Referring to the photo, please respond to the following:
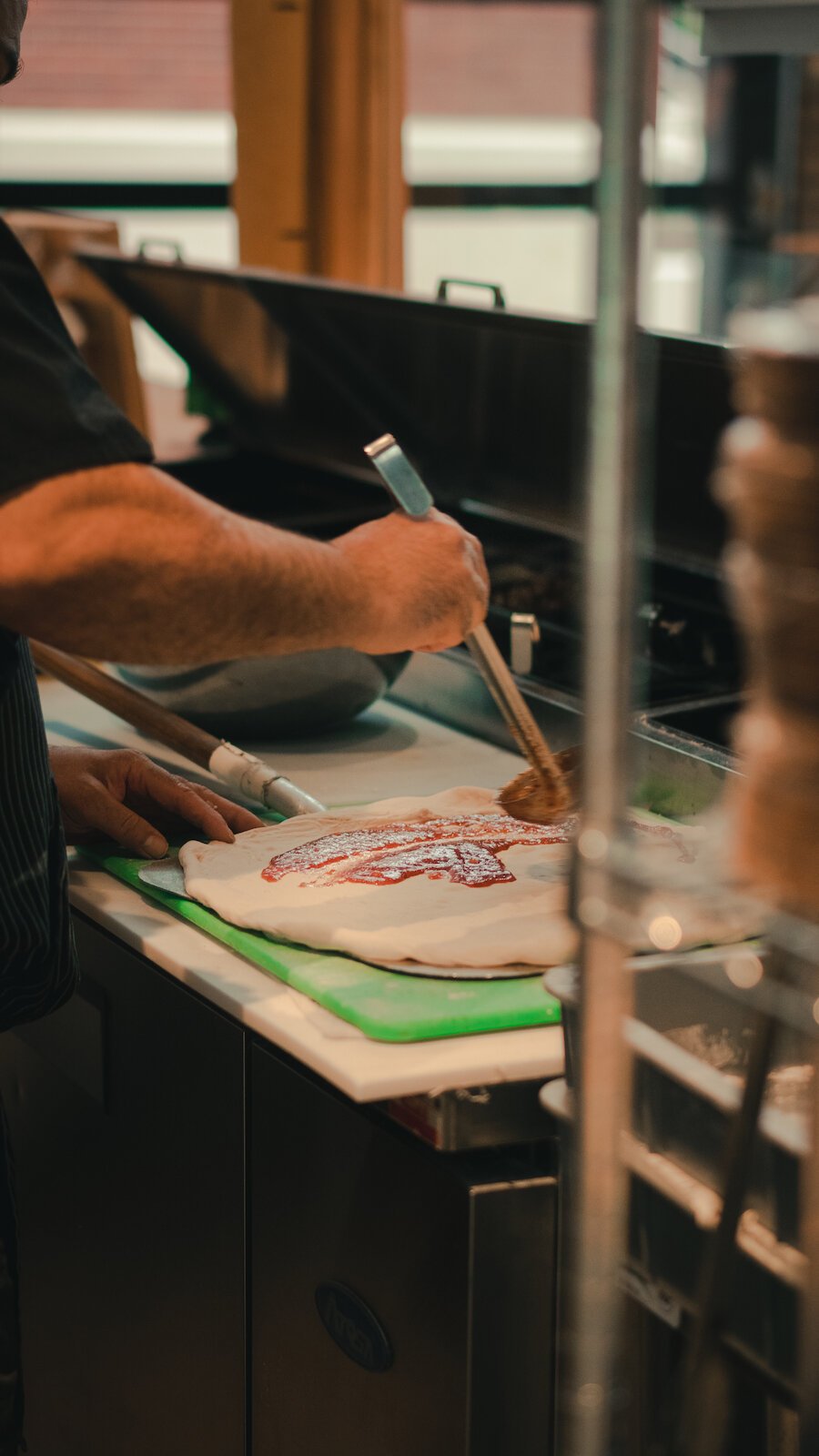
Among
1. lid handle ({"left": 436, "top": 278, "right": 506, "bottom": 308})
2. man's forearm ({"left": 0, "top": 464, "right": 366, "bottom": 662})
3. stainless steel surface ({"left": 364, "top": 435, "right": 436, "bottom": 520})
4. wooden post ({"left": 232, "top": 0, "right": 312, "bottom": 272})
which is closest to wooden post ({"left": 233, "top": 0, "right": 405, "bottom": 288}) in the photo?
wooden post ({"left": 232, "top": 0, "right": 312, "bottom": 272})

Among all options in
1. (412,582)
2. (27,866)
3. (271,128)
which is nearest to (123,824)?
(27,866)

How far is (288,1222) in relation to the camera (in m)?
1.27

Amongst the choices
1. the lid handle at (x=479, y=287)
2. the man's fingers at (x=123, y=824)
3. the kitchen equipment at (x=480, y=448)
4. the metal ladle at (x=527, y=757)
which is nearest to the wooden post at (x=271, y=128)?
the kitchen equipment at (x=480, y=448)

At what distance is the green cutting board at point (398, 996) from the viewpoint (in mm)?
1118

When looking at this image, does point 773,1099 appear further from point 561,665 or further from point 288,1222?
point 561,665

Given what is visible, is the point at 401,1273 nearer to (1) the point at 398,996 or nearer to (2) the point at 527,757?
(1) the point at 398,996

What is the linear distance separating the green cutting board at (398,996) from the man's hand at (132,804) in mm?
199

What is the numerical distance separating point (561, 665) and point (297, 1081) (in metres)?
0.70

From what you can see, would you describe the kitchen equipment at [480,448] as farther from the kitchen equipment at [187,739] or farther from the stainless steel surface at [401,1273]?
the stainless steel surface at [401,1273]

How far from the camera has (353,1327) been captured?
121 cm

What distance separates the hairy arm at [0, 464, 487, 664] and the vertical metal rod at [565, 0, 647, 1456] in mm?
395

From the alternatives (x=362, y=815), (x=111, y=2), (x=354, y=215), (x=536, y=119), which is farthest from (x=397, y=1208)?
(x=536, y=119)

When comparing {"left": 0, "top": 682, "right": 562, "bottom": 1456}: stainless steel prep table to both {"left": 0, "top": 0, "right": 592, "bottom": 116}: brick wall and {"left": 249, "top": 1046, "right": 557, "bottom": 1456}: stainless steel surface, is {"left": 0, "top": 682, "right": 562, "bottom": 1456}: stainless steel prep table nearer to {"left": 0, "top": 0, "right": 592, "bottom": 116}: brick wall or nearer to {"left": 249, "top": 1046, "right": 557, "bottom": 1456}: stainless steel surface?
{"left": 249, "top": 1046, "right": 557, "bottom": 1456}: stainless steel surface

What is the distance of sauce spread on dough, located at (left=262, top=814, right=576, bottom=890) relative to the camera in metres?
1.33
